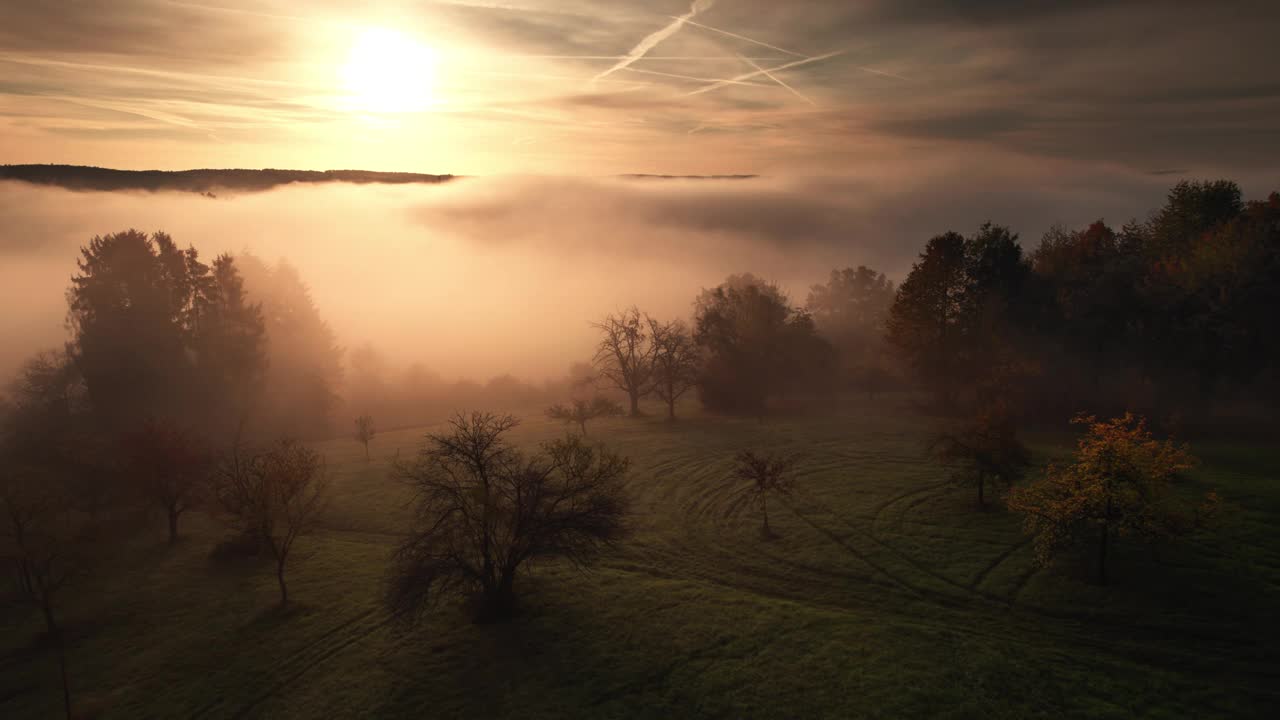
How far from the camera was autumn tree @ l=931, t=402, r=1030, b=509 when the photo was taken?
A: 40094 millimetres

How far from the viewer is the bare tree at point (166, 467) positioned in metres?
43.2

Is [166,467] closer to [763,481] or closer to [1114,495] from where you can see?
[763,481]

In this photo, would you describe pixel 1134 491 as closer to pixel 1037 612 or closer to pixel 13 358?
pixel 1037 612

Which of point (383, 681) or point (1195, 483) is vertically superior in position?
point (1195, 483)

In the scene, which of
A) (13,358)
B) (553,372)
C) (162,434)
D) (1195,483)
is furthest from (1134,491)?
(13,358)

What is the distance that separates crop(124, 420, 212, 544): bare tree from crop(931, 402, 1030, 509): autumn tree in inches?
2252

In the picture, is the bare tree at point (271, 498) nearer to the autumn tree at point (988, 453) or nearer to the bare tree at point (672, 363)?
the autumn tree at point (988, 453)

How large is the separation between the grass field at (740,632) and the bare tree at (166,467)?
12.2 ft

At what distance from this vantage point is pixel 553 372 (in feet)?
406

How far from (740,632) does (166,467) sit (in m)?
43.8

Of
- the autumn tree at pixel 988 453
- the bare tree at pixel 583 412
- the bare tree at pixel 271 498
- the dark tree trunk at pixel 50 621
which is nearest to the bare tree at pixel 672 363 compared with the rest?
the bare tree at pixel 583 412

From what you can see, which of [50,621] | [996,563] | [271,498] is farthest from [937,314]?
[50,621]

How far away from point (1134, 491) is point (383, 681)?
1479 inches

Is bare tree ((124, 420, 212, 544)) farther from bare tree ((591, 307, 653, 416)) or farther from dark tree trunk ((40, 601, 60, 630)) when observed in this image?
bare tree ((591, 307, 653, 416))
